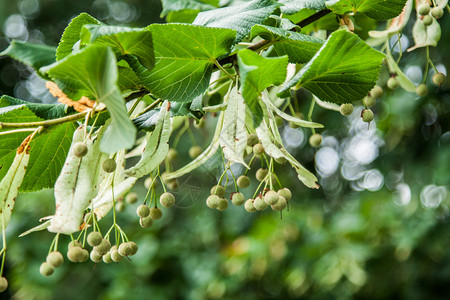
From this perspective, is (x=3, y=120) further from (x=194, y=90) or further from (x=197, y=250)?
(x=197, y=250)

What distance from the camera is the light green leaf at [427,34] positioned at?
0.85 meters

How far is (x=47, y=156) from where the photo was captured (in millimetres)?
634

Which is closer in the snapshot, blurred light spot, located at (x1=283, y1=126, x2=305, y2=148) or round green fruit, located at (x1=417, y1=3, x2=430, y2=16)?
round green fruit, located at (x1=417, y1=3, x2=430, y2=16)

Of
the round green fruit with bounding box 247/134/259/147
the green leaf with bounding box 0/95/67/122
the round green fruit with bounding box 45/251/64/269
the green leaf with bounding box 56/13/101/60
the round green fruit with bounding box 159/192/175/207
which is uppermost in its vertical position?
the green leaf with bounding box 56/13/101/60

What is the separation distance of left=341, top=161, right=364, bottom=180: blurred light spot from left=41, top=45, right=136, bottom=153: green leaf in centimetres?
324

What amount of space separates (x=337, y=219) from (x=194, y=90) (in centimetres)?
225

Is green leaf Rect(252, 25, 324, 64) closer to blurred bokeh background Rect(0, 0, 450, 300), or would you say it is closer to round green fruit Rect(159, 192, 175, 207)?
round green fruit Rect(159, 192, 175, 207)

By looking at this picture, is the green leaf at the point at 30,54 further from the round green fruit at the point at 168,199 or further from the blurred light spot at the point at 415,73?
the blurred light spot at the point at 415,73

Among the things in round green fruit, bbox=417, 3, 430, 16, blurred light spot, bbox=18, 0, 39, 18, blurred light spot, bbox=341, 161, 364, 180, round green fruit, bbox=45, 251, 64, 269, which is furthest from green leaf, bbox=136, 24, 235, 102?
blurred light spot, bbox=18, 0, 39, 18

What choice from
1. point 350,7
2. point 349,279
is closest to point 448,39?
point 349,279

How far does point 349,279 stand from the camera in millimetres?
2328

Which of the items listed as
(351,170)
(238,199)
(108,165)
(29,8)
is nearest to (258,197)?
(238,199)

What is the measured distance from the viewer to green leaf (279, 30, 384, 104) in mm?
483

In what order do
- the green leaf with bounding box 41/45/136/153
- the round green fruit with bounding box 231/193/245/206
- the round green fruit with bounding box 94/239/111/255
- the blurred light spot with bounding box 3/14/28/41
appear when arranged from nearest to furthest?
the green leaf with bounding box 41/45/136/153 < the round green fruit with bounding box 94/239/111/255 < the round green fruit with bounding box 231/193/245/206 < the blurred light spot with bounding box 3/14/28/41
